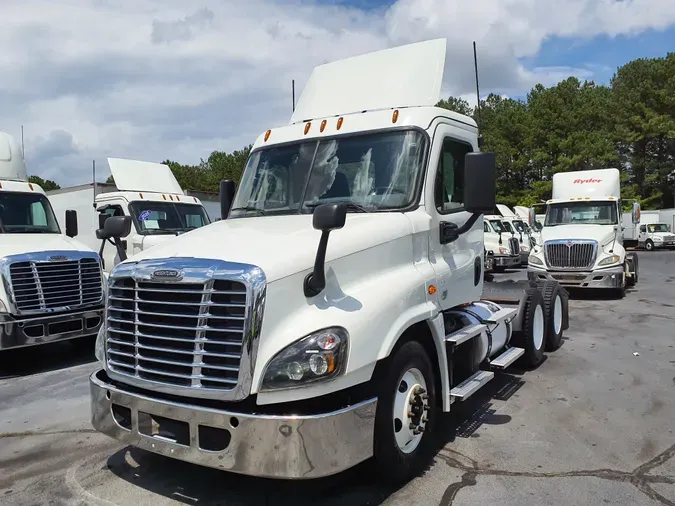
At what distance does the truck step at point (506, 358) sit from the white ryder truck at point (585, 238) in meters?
7.04

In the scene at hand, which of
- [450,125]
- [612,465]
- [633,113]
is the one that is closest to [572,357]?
[612,465]

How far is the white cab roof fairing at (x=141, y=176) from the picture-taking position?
12711 mm

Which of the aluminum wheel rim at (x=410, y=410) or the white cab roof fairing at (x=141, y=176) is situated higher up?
the white cab roof fairing at (x=141, y=176)

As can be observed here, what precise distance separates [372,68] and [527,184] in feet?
149

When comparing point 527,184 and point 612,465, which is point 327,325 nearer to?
point 612,465

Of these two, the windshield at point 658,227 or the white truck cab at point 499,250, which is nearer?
the white truck cab at point 499,250

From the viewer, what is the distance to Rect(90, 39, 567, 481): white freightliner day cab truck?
325cm

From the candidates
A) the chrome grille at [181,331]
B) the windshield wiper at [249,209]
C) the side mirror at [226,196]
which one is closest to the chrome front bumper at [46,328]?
the side mirror at [226,196]

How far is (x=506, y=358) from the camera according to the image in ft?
19.6

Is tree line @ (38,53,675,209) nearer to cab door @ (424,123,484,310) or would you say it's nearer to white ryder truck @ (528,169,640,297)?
white ryder truck @ (528,169,640,297)

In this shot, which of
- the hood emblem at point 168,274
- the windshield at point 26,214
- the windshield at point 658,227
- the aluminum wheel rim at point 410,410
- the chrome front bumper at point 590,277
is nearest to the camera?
the hood emblem at point 168,274

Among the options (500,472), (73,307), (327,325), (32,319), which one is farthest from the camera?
(73,307)

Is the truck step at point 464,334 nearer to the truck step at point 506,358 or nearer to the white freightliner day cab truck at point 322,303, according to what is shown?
the white freightliner day cab truck at point 322,303

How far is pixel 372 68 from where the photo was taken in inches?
213
